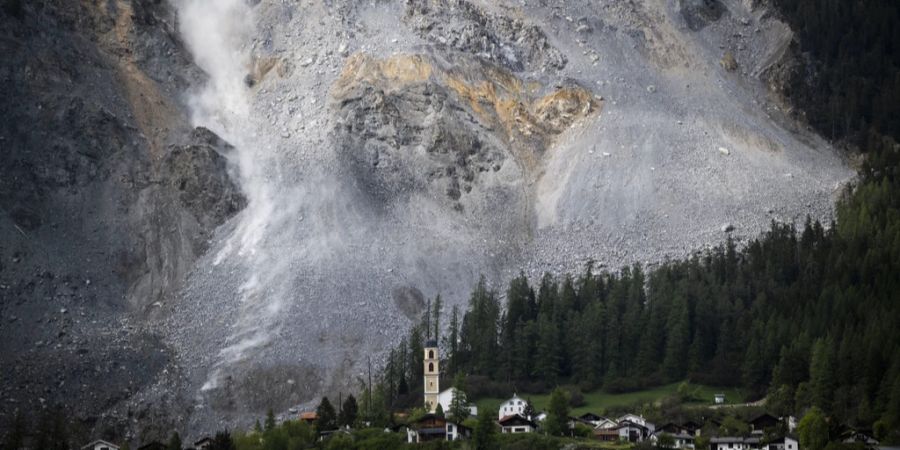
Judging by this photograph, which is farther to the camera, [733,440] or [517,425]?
[517,425]

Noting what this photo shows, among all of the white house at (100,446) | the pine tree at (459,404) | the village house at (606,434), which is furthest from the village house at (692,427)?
the white house at (100,446)

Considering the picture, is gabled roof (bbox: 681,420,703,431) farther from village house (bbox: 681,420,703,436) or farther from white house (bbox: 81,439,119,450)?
white house (bbox: 81,439,119,450)

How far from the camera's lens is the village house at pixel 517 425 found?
134 metres

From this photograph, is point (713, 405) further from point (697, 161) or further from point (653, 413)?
point (697, 161)

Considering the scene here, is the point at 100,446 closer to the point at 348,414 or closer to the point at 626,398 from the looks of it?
the point at 348,414

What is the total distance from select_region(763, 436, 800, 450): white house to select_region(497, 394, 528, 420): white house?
22225mm

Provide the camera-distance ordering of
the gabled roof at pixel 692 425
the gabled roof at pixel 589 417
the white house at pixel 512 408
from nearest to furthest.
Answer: the gabled roof at pixel 692 425, the gabled roof at pixel 589 417, the white house at pixel 512 408

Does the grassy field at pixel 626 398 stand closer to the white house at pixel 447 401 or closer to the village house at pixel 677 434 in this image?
the white house at pixel 447 401

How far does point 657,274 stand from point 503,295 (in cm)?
1649

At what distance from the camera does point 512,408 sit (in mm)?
141875

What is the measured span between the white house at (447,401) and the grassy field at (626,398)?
1.98ft

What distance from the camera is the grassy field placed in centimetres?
14600

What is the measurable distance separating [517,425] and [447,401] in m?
9.94

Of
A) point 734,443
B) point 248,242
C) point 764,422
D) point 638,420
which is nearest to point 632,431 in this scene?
point 638,420
